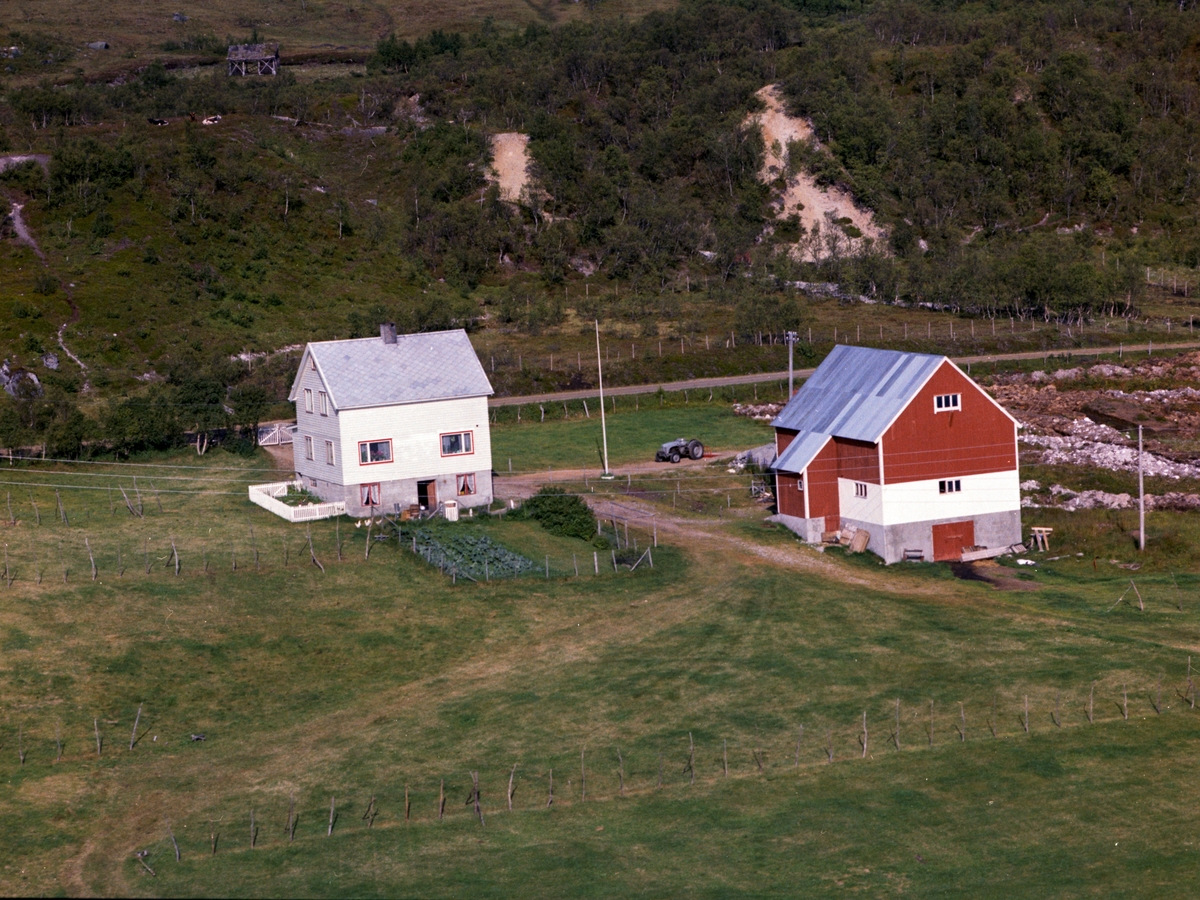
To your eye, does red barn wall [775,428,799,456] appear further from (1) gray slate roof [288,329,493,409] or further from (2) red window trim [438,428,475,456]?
(2) red window trim [438,428,475,456]

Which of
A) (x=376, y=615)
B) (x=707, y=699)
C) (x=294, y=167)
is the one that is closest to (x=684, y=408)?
(x=376, y=615)

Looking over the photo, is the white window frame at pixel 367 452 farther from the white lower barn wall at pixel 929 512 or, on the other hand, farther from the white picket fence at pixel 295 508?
the white lower barn wall at pixel 929 512

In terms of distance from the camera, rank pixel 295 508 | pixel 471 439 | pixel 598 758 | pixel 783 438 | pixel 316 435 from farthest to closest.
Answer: pixel 316 435, pixel 471 439, pixel 783 438, pixel 295 508, pixel 598 758

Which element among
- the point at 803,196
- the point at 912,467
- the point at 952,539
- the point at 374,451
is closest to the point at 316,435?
the point at 374,451

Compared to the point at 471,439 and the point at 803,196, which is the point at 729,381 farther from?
the point at 803,196

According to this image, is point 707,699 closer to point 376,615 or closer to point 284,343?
point 376,615

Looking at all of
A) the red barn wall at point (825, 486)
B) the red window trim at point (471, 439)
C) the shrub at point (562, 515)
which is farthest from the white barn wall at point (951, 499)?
the red window trim at point (471, 439)
